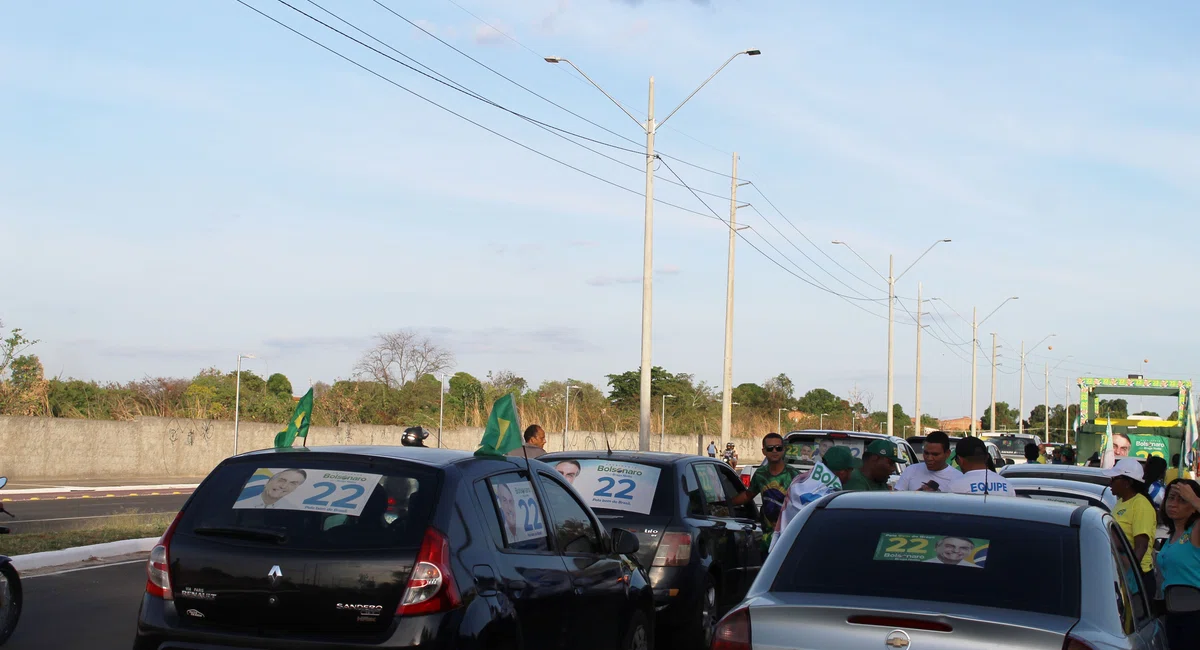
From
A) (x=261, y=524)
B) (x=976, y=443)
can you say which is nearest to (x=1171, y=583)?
(x=976, y=443)

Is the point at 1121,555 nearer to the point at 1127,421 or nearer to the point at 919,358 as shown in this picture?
the point at 1127,421

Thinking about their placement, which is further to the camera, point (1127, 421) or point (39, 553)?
point (1127, 421)

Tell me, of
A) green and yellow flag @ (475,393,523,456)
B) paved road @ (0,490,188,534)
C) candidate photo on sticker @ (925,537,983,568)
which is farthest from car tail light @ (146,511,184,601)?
paved road @ (0,490,188,534)

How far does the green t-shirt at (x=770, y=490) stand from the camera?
10.1 m

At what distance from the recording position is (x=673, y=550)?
9.09 metres

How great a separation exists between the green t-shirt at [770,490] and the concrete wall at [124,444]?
101 feet

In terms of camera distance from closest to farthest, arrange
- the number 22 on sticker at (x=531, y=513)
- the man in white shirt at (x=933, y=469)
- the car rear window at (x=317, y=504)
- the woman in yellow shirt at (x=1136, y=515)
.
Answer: the car rear window at (x=317, y=504) < the number 22 on sticker at (x=531, y=513) < the woman in yellow shirt at (x=1136, y=515) < the man in white shirt at (x=933, y=469)

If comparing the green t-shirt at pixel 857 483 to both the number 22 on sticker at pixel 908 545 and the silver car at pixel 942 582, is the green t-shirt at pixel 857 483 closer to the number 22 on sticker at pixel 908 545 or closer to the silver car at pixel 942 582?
the silver car at pixel 942 582

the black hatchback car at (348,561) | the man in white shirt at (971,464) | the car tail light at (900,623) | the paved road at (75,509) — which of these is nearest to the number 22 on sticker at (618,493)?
the man in white shirt at (971,464)

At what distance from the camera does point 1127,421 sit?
98.4 feet

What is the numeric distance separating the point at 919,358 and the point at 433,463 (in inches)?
1966

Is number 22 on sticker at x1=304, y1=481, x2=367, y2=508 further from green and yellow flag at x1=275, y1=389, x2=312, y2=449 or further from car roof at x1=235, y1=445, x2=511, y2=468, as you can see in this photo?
green and yellow flag at x1=275, y1=389, x2=312, y2=449

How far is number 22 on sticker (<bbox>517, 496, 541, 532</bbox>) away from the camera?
6.39 metres

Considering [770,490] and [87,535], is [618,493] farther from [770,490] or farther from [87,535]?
[87,535]
